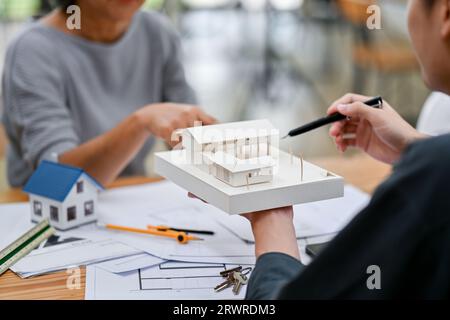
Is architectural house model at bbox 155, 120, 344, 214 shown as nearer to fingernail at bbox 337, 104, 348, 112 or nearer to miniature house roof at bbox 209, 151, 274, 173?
miniature house roof at bbox 209, 151, 274, 173

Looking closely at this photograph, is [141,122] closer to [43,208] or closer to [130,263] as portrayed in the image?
[43,208]

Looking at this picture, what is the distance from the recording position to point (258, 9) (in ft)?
17.2

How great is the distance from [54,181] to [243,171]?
468 mm

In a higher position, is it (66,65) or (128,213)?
(66,65)

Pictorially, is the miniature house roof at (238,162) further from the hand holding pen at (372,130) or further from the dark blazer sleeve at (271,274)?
the hand holding pen at (372,130)

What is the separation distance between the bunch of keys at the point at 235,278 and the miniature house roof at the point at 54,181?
383 millimetres

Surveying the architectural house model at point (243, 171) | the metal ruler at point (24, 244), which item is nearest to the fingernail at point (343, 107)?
the architectural house model at point (243, 171)

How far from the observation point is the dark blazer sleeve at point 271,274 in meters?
0.92

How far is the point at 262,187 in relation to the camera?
43.3 inches

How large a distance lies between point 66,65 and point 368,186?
0.81 metres

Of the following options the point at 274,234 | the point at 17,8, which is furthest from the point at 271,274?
the point at 17,8

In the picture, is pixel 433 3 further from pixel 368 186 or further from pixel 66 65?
pixel 66 65
